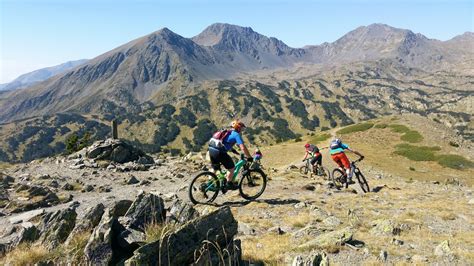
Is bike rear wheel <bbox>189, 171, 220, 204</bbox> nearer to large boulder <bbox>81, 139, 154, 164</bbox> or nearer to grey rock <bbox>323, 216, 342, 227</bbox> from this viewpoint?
grey rock <bbox>323, 216, 342, 227</bbox>

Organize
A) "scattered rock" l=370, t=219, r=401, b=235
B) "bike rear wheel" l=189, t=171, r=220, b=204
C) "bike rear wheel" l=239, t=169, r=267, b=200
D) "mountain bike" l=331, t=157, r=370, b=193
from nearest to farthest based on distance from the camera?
"scattered rock" l=370, t=219, r=401, b=235, "bike rear wheel" l=189, t=171, r=220, b=204, "bike rear wheel" l=239, t=169, r=267, b=200, "mountain bike" l=331, t=157, r=370, b=193

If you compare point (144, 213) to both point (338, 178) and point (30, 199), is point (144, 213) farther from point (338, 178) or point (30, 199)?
point (338, 178)

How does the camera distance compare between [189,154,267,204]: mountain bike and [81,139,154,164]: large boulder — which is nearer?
[189,154,267,204]: mountain bike

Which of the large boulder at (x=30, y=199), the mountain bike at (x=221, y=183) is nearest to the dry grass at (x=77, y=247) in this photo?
the mountain bike at (x=221, y=183)

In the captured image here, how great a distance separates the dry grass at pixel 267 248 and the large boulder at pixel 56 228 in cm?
445

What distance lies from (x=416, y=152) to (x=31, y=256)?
6704cm

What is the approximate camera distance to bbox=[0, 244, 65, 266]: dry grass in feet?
24.0

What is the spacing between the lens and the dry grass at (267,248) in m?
8.72

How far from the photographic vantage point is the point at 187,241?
22.3 feet

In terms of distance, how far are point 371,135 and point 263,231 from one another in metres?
73.7

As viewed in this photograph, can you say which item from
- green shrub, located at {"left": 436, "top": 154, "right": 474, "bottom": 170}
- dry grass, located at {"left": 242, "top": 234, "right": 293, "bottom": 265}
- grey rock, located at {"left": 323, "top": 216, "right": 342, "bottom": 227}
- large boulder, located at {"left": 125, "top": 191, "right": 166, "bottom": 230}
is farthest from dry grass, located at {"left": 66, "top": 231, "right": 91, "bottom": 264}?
green shrub, located at {"left": 436, "top": 154, "right": 474, "bottom": 170}

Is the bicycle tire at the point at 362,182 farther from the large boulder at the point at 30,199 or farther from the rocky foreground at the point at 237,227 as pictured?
the large boulder at the point at 30,199

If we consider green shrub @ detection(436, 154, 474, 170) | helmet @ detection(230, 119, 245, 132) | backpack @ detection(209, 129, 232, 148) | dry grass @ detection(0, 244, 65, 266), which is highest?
helmet @ detection(230, 119, 245, 132)

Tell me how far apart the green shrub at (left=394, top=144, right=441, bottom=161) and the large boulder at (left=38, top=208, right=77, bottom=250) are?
203ft
